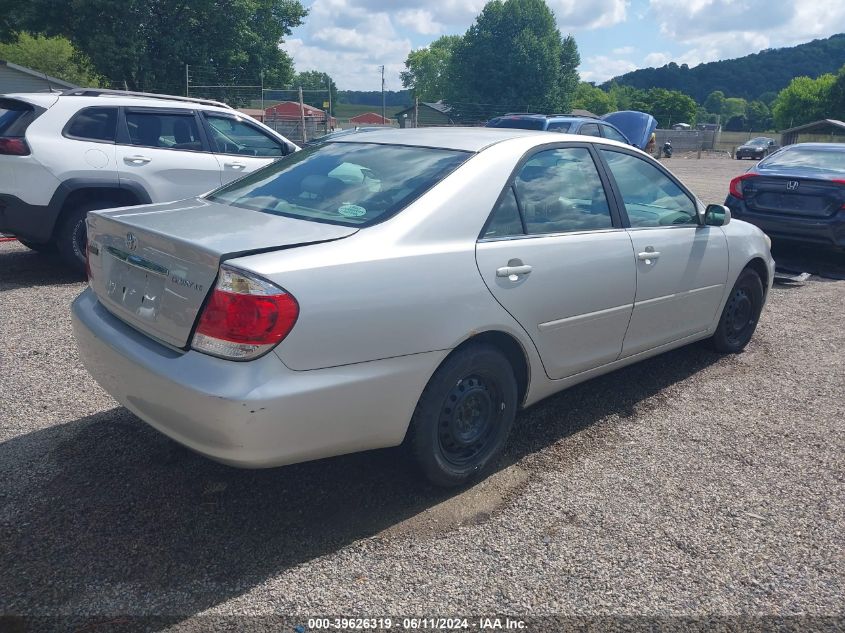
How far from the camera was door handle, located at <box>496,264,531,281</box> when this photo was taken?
313 cm

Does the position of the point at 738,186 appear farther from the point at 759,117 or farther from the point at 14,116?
the point at 759,117

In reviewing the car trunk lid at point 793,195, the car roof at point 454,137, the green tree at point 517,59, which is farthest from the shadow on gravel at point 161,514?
the green tree at point 517,59

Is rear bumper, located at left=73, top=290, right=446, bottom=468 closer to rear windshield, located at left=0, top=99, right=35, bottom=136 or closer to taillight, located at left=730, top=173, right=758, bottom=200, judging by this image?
rear windshield, located at left=0, top=99, right=35, bottom=136

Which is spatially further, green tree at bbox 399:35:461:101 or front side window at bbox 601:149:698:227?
green tree at bbox 399:35:461:101

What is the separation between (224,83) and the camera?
137 feet

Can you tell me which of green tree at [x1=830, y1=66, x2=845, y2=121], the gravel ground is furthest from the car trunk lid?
green tree at [x1=830, y1=66, x2=845, y2=121]

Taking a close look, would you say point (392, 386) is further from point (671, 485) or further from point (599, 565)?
point (671, 485)

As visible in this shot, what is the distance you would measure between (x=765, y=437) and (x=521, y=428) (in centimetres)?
137

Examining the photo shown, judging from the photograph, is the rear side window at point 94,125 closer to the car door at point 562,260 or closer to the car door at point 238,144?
the car door at point 238,144

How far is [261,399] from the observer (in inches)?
95.6

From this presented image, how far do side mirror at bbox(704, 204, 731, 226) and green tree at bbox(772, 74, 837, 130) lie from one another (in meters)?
88.9

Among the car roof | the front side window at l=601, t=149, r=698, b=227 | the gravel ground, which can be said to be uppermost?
the car roof

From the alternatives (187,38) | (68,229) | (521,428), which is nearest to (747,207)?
(521,428)

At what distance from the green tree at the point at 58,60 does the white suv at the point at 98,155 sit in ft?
119
